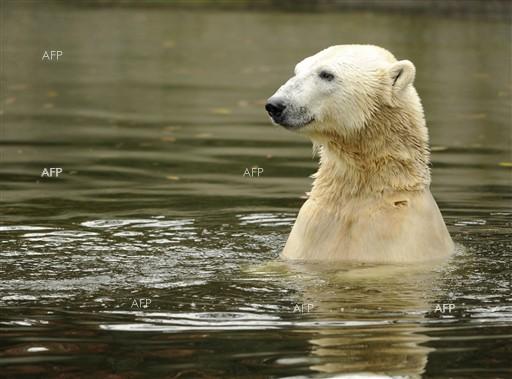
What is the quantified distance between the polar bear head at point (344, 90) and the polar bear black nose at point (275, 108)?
10 cm

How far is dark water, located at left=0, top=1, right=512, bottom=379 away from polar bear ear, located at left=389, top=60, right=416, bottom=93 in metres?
1.04

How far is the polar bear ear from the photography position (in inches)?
295

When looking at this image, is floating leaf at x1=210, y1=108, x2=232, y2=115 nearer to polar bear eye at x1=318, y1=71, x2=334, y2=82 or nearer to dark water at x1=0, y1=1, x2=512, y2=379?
dark water at x1=0, y1=1, x2=512, y2=379

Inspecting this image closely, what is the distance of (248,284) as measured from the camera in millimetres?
6961

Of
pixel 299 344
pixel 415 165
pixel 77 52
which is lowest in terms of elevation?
pixel 299 344

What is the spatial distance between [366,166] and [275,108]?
694mm

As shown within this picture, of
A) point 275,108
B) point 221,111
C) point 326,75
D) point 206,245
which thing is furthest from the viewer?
point 221,111

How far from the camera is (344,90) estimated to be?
24.6 feet

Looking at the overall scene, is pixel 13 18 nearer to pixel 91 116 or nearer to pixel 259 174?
pixel 91 116

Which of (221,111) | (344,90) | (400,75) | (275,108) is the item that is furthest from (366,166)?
(221,111)

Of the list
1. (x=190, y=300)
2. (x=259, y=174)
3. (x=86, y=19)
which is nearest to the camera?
(x=190, y=300)

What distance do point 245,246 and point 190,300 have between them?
1.71m

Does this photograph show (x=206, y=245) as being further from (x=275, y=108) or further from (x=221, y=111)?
(x=221, y=111)

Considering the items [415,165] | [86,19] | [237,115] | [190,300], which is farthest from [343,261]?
[86,19]
